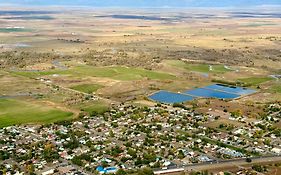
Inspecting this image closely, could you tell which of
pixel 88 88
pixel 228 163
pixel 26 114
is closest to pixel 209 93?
pixel 88 88

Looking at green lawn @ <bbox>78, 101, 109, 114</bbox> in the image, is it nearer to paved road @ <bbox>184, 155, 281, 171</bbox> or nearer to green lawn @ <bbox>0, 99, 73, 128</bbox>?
green lawn @ <bbox>0, 99, 73, 128</bbox>

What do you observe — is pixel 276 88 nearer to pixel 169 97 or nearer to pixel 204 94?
pixel 204 94

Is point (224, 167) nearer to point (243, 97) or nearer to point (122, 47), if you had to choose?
point (243, 97)

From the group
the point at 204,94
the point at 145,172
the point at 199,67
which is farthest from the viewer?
the point at 199,67

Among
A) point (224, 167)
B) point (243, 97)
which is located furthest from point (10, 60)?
point (224, 167)

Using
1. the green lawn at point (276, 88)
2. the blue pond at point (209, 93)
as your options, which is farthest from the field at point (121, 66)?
the blue pond at point (209, 93)

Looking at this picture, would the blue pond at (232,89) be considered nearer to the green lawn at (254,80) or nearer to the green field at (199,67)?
the green lawn at (254,80)
